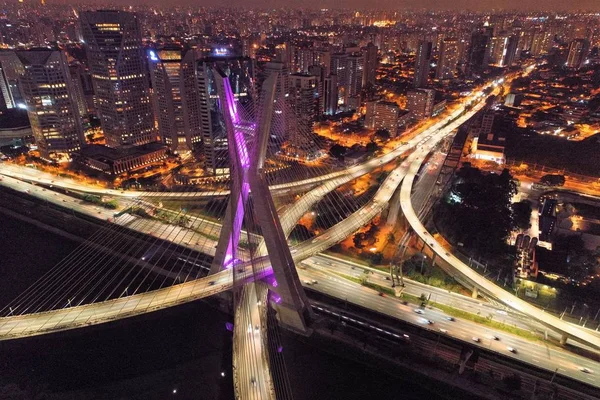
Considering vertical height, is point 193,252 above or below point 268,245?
below

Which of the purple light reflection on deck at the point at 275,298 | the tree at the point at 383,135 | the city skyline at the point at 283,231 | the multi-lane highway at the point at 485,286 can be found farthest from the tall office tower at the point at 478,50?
the purple light reflection on deck at the point at 275,298

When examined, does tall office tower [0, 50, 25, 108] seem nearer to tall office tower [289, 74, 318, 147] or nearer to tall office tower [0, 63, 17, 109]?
tall office tower [0, 63, 17, 109]

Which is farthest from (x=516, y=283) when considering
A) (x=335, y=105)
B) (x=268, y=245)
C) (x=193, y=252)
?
(x=335, y=105)

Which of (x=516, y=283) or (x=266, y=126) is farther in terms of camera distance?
(x=516, y=283)

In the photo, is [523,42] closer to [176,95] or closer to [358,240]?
[176,95]

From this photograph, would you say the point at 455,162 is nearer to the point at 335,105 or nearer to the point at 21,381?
the point at 335,105

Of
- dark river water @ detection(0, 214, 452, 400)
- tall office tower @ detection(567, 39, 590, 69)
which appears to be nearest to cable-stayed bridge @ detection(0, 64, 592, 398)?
dark river water @ detection(0, 214, 452, 400)

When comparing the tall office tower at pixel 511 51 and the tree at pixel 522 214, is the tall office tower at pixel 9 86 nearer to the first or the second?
the tree at pixel 522 214
